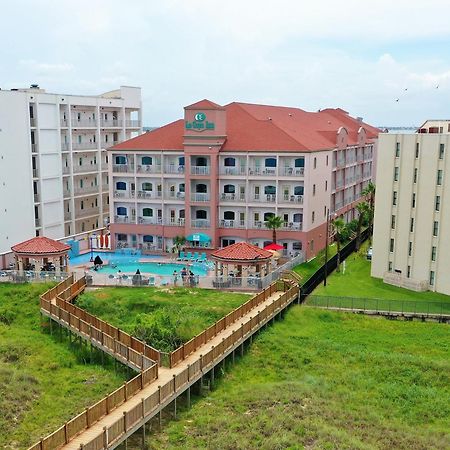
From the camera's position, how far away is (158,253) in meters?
58.1

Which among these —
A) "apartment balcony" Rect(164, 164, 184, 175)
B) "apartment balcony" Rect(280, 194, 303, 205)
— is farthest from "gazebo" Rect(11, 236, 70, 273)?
"apartment balcony" Rect(280, 194, 303, 205)

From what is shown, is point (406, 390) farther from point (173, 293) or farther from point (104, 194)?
point (104, 194)

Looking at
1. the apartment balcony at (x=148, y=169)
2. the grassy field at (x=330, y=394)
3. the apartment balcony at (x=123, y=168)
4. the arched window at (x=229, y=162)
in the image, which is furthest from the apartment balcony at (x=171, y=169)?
the grassy field at (x=330, y=394)

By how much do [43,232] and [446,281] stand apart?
126ft

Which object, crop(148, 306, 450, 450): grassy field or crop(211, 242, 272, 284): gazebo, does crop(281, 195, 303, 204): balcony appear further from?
crop(148, 306, 450, 450): grassy field

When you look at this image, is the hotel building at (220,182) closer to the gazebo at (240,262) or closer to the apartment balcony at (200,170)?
the apartment balcony at (200,170)

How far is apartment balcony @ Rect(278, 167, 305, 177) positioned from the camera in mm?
54375

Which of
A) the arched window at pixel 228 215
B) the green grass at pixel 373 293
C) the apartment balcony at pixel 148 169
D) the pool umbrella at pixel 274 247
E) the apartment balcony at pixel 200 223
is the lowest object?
the green grass at pixel 373 293

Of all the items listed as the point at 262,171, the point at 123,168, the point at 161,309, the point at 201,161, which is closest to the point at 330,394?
the point at 161,309

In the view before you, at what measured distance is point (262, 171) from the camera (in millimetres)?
55469

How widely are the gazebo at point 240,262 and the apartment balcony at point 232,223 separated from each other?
975 centimetres

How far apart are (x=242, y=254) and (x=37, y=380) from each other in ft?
62.0

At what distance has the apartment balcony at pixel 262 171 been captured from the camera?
55.1 meters

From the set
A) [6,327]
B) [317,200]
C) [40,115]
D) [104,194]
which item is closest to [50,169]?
[40,115]
